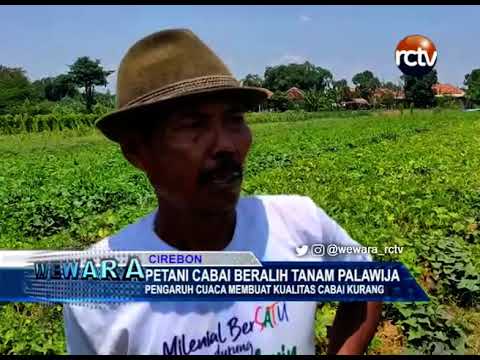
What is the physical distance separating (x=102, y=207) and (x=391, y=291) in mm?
6543

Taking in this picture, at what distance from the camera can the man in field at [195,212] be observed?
5.69 feet

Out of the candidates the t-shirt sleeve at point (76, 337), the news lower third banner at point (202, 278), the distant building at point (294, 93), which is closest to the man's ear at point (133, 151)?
the news lower third banner at point (202, 278)

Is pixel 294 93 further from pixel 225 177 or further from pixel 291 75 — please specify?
pixel 225 177

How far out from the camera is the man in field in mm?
1733

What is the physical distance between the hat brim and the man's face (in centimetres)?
3

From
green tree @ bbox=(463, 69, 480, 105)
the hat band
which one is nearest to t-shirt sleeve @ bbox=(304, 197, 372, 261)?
the hat band

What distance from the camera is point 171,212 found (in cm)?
192

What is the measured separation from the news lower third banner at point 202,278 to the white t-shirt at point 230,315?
8 cm

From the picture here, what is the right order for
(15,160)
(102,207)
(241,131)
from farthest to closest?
(15,160), (102,207), (241,131)

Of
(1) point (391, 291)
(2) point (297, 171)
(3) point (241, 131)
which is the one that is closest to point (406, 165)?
(2) point (297, 171)

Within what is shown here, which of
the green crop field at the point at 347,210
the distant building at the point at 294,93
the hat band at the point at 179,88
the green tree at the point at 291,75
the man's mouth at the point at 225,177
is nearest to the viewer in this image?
the hat band at the point at 179,88

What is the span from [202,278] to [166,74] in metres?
0.84

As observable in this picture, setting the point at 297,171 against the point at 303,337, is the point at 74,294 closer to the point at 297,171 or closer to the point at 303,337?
the point at 303,337

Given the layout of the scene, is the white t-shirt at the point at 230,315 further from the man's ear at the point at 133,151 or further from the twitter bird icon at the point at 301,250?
the man's ear at the point at 133,151
